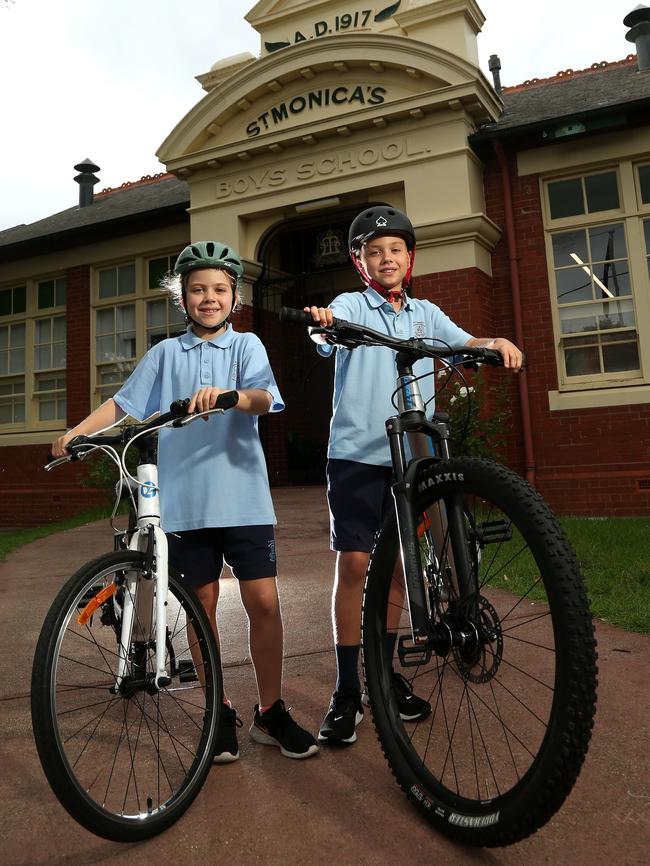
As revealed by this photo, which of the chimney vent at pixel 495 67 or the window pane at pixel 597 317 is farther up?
the chimney vent at pixel 495 67

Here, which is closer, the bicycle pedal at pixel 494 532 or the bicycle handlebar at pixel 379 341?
the bicycle pedal at pixel 494 532

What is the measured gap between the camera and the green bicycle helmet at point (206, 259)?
2518 mm

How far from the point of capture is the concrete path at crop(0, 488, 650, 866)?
1.69 metres

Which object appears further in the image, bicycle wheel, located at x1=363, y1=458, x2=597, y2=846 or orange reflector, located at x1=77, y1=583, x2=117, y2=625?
orange reflector, located at x1=77, y1=583, x2=117, y2=625

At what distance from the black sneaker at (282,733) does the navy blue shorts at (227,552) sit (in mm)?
482

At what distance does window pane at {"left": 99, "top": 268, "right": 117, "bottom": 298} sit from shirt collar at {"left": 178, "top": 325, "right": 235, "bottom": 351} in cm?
1069

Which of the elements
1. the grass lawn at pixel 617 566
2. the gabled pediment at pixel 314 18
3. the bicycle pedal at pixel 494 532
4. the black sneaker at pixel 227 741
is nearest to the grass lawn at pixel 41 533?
the grass lawn at pixel 617 566

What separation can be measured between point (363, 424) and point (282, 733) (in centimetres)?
112

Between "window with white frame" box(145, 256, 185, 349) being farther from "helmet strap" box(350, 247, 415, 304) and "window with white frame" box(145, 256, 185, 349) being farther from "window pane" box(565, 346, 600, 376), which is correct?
"helmet strap" box(350, 247, 415, 304)

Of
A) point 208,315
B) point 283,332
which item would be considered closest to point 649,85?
point 283,332

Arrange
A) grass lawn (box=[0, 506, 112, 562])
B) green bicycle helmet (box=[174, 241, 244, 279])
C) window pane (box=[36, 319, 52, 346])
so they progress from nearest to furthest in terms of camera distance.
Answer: green bicycle helmet (box=[174, 241, 244, 279]) < grass lawn (box=[0, 506, 112, 562]) < window pane (box=[36, 319, 52, 346])

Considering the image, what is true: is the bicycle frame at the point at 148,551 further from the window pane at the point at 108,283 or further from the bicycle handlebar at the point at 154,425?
the window pane at the point at 108,283

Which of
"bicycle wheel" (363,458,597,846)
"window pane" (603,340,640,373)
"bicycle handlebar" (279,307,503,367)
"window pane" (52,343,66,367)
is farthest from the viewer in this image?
"window pane" (52,343,66,367)

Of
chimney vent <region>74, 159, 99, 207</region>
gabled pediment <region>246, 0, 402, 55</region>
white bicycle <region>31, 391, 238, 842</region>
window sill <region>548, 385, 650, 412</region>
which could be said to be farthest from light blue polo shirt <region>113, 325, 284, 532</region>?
chimney vent <region>74, 159, 99, 207</region>
